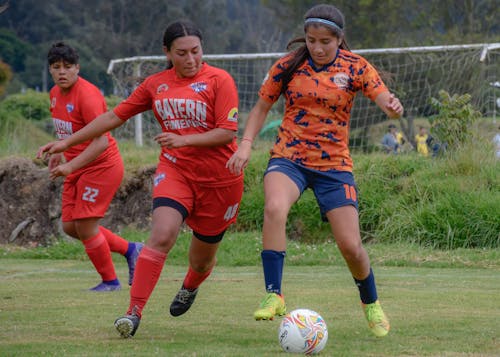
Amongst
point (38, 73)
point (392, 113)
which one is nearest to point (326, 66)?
point (392, 113)

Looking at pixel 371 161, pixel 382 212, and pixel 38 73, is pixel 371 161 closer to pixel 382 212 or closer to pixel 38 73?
pixel 382 212

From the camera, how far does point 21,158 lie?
50.9 feet

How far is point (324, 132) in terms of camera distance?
5.95 meters

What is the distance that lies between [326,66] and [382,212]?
740cm

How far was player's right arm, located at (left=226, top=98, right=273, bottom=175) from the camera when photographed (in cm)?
580

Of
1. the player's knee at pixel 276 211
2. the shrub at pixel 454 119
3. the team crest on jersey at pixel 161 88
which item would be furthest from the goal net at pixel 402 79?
the player's knee at pixel 276 211

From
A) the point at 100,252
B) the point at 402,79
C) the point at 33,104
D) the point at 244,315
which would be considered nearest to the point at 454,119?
the point at 402,79

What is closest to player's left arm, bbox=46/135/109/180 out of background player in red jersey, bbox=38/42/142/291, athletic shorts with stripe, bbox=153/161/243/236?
background player in red jersey, bbox=38/42/142/291

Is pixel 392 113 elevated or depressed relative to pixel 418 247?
elevated

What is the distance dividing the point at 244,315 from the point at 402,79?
1158 centimetres

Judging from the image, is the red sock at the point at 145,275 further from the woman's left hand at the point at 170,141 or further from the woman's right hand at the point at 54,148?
the woman's right hand at the point at 54,148

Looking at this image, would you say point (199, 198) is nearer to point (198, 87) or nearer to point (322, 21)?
point (198, 87)

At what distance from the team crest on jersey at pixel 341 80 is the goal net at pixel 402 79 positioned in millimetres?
9791

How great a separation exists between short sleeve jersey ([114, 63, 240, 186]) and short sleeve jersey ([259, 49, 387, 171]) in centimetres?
43
